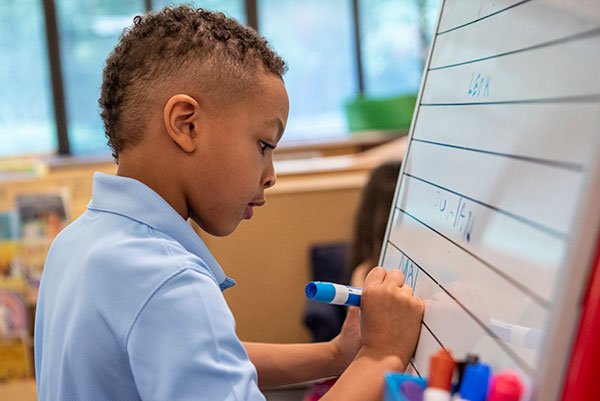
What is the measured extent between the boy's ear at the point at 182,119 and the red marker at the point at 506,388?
0.43 metres

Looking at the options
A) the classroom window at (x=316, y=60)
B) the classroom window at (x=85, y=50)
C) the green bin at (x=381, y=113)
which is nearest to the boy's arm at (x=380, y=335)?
the green bin at (x=381, y=113)

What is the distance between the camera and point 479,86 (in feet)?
2.04

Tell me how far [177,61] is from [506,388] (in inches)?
19.7

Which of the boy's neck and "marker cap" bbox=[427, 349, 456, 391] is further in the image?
the boy's neck

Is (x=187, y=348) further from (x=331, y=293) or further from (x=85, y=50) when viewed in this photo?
(x=85, y=50)

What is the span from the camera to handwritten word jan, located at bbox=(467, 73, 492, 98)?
1.97 ft

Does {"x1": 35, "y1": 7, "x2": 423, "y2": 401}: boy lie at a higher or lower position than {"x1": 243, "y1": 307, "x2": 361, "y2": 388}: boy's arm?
higher

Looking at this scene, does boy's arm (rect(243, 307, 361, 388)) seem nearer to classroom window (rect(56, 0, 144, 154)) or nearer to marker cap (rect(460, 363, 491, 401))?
marker cap (rect(460, 363, 491, 401))

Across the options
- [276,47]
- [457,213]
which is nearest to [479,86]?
[457,213]

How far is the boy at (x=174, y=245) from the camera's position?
0.62 meters

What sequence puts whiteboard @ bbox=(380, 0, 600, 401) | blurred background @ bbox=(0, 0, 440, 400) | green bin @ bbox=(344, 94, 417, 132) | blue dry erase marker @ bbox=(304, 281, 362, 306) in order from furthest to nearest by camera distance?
blurred background @ bbox=(0, 0, 440, 400)
green bin @ bbox=(344, 94, 417, 132)
blue dry erase marker @ bbox=(304, 281, 362, 306)
whiteboard @ bbox=(380, 0, 600, 401)

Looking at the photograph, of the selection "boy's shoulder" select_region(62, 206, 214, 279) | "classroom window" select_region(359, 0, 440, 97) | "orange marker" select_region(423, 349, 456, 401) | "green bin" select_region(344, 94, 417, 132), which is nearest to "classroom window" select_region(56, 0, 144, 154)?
"classroom window" select_region(359, 0, 440, 97)

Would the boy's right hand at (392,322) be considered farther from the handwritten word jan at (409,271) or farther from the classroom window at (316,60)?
the classroom window at (316,60)

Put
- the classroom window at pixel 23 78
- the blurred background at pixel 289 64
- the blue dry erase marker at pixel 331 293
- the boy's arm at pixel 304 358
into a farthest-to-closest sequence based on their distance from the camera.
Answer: the classroom window at pixel 23 78, the blurred background at pixel 289 64, the boy's arm at pixel 304 358, the blue dry erase marker at pixel 331 293
